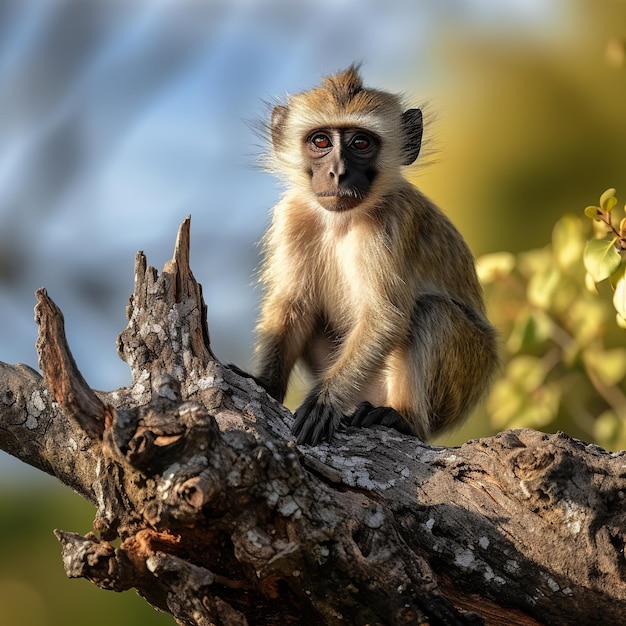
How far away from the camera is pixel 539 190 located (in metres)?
13.3

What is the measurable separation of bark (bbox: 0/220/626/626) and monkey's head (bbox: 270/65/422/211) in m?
2.04

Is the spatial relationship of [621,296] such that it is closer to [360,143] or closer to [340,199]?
[340,199]

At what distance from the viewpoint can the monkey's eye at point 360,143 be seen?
7.47m

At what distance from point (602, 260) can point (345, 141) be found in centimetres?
302

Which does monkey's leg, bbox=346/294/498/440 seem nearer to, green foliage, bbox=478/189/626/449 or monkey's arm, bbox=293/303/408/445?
monkey's arm, bbox=293/303/408/445

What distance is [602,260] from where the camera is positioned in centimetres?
496

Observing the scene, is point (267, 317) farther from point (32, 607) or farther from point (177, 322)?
point (32, 607)

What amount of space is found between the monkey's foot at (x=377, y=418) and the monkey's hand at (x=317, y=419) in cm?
16

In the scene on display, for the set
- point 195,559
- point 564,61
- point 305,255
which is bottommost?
point 195,559

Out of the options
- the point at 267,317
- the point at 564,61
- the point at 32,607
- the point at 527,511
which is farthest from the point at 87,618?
the point at 564,61

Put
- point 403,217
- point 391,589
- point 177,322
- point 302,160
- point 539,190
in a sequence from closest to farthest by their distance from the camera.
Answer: point 391,589 < point 177,322 < point 403,217 < point 302,160 < point 539,190

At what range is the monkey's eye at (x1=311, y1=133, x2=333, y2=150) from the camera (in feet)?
24.6

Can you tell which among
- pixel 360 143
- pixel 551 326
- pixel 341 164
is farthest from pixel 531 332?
pixel 360 143

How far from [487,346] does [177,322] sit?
10.5 feet
